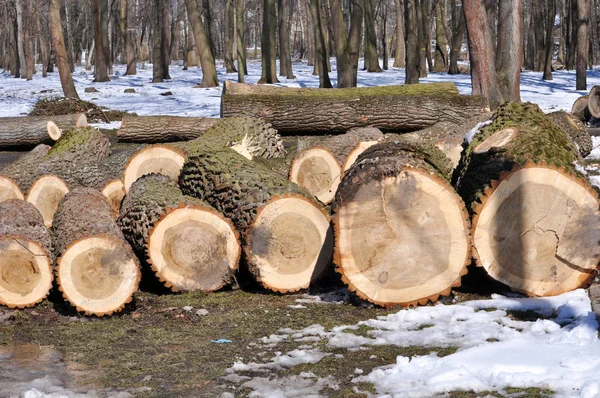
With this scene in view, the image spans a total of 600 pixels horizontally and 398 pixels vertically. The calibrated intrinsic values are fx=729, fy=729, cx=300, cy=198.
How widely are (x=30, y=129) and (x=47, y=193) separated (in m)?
5.07

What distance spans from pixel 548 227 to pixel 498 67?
11168mm

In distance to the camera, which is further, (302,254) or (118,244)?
(302,254)

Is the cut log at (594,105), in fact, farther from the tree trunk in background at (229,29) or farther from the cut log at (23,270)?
the tree trunk in background at (229,29)

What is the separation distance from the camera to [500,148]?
6.17m

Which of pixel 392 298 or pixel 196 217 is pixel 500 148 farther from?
pixel 196 217

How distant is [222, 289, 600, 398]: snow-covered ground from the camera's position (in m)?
3.85

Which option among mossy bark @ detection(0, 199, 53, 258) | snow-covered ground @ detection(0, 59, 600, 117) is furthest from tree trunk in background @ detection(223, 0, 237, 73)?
mossy bark @ detection(0, 199, 53, 258)

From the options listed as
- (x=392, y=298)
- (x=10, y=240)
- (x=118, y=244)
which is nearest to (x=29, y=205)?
(x=10, y=240)

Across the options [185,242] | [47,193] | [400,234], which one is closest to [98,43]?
[47,193]

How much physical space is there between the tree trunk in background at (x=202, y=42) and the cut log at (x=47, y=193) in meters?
16.3

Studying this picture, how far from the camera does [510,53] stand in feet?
52.0

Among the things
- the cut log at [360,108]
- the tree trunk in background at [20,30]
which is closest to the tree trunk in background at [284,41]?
the tree trunk in background at [20,30]

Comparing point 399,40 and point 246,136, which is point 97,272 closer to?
point 246,136

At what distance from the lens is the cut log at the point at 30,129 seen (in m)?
12.8
